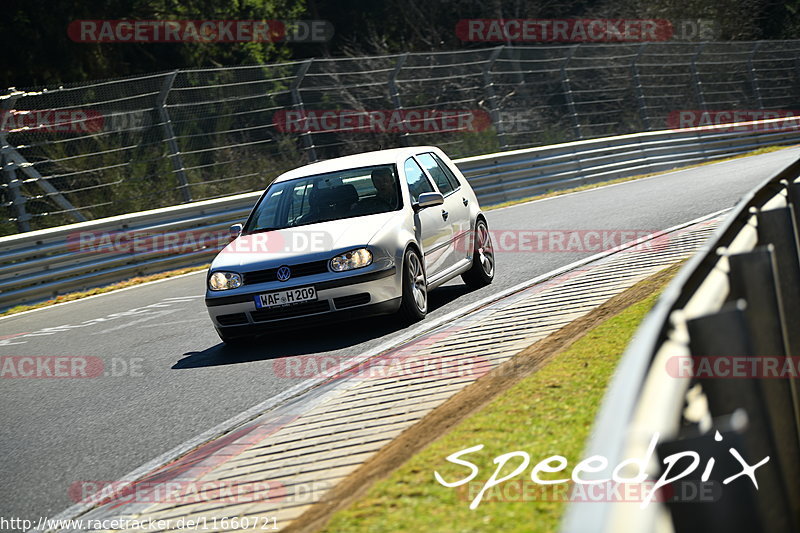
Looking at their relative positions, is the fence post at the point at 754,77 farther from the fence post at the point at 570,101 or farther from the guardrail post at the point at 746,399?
the guardrail post at the point at 746,399

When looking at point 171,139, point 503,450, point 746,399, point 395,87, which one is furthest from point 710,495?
point 395,87

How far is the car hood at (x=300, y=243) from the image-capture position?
8906 millimetres

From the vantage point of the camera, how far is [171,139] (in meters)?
17.9

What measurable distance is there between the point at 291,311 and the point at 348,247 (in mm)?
702

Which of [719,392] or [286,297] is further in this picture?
[286,297]

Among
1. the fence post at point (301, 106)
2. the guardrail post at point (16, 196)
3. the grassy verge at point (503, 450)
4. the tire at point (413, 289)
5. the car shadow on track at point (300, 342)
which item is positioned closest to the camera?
the grassy verge at point (503, 450)

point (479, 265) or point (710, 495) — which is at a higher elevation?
point (710, 495)

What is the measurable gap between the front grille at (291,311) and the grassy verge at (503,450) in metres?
2.60

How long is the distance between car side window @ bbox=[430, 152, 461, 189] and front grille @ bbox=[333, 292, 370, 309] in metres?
2.73

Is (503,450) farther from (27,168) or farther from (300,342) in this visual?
(27,168)

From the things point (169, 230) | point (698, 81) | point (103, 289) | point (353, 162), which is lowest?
point (103, 289)

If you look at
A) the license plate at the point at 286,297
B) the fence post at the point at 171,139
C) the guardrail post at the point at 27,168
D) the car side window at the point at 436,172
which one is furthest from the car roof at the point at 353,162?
the fence post at the point at 171,139

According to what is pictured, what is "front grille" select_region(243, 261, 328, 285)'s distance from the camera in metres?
8.84

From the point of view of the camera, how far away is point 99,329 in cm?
1152
